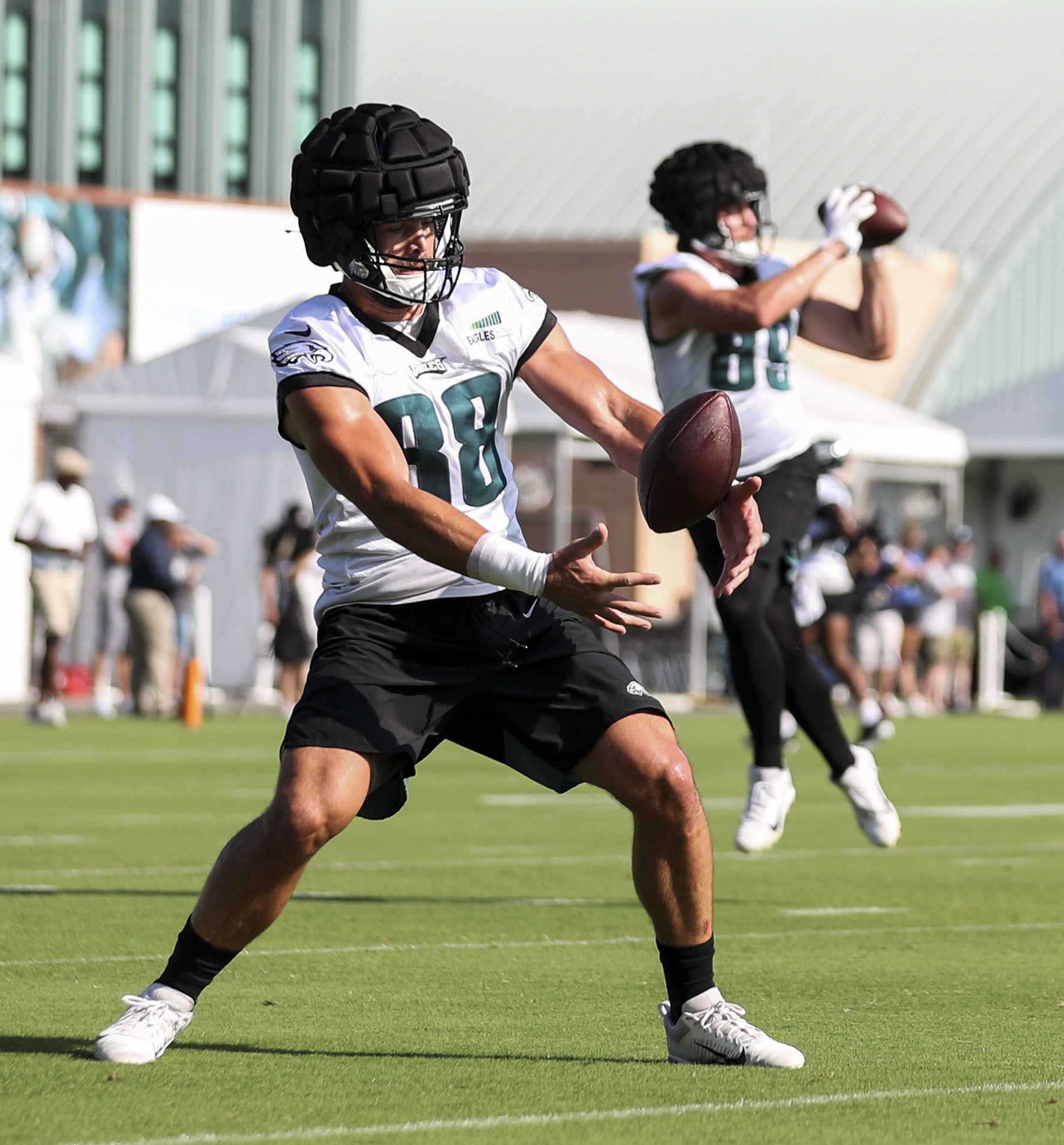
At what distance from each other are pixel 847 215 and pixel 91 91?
30.8m

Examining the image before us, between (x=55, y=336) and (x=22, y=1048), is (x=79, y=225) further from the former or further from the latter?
(x=22, y=1048)

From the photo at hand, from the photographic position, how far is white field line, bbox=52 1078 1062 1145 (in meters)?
3.76

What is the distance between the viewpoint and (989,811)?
10.7 meters

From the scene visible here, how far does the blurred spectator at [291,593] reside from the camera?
59.3ft

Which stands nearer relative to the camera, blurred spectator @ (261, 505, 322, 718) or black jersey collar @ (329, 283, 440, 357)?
black jersey collar @ (329, 283, 440, 357)

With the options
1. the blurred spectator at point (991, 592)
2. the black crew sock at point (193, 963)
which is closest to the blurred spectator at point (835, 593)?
the blurred spectator at point (991, 592)

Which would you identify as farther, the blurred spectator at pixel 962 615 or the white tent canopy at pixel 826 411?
the blurred spectator at pixel 962 615

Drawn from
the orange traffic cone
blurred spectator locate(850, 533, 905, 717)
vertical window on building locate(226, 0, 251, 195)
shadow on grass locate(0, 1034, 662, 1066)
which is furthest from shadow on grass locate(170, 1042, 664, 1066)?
vertical window on building locate(226, 0, 251, 195)

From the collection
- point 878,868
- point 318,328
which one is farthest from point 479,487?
point 878,868

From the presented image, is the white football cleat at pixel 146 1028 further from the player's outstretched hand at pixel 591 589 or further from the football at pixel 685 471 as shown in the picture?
the football at pixel 685 471

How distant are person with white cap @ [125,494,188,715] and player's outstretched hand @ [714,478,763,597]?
13.6m

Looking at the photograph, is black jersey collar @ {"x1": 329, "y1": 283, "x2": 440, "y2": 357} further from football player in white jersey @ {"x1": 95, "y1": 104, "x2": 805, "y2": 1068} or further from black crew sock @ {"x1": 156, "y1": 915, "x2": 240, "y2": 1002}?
black crew sock @ {"x1": 156, "y1": 915, "x2": 240, "y2": 1002}

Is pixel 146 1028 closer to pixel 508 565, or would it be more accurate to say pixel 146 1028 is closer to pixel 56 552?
pixel 508 565

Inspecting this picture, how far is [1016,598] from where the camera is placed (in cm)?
3189
